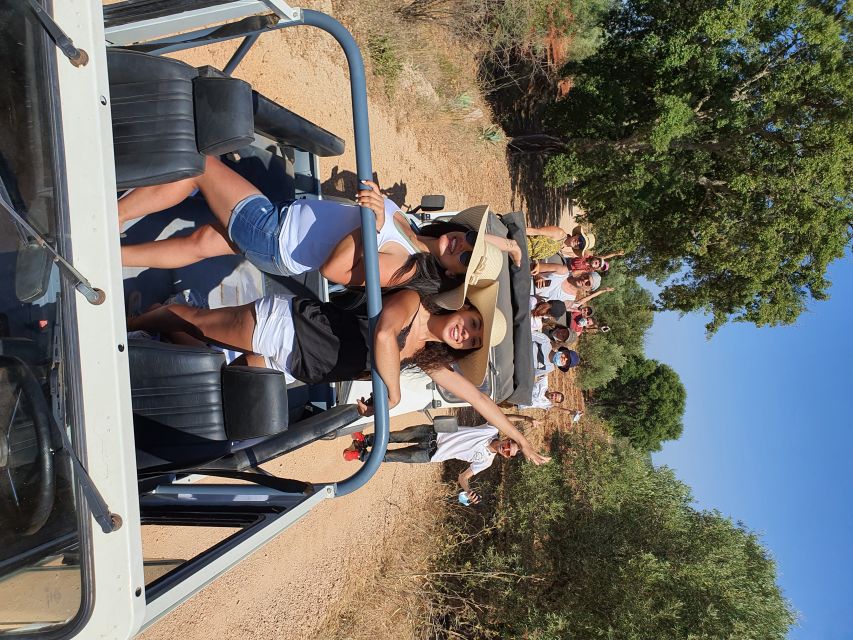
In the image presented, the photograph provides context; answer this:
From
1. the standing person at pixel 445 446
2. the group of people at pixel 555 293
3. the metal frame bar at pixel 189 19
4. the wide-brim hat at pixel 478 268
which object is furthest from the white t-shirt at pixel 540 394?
the metal frame bar at pixel 189 19

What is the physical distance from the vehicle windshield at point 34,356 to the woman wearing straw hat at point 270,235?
1189mm

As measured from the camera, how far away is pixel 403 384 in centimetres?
472

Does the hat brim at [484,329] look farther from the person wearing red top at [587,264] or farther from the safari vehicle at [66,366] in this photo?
the person wearing red top at [587,264]

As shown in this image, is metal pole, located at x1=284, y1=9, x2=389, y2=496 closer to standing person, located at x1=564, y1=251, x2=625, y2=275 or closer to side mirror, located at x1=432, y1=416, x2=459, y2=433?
side mirror, located at x1=432, y1=416, x2=459, y2=433

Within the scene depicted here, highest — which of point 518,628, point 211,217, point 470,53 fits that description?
point 470,53

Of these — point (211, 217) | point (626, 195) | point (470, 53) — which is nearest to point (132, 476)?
point (211, 217)

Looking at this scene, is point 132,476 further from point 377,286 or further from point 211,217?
point 211,217

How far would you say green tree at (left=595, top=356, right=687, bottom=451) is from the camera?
15.9 metres

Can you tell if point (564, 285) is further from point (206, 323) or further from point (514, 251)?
point (206, 323)

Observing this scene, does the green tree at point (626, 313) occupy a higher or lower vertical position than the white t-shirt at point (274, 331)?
lower

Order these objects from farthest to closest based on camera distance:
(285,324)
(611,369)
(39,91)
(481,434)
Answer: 1. (611,369)
2. (481,434)
3. (285,324)
4. (39,91)

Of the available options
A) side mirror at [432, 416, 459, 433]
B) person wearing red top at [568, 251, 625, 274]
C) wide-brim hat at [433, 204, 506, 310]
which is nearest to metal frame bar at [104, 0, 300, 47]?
wide-brim hat at [433, 204, 506, 310]

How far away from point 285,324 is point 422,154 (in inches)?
236

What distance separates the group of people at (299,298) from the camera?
280 centimetres
